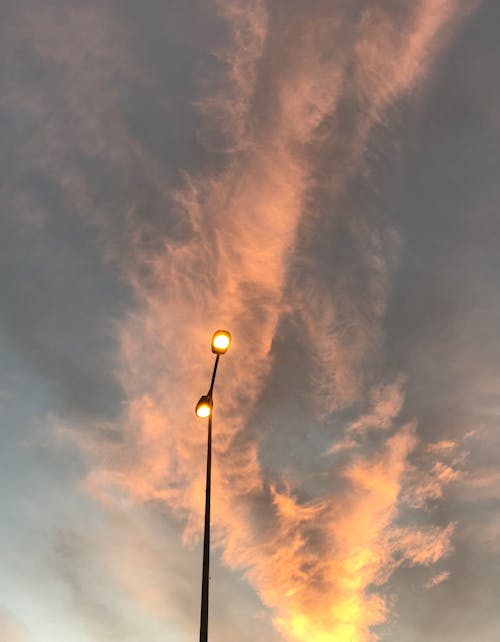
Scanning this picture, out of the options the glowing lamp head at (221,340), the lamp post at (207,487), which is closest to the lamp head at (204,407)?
the lamp post at (207,487)

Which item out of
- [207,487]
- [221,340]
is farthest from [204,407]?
[207,487]

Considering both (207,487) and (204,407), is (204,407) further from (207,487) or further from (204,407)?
(207,487)

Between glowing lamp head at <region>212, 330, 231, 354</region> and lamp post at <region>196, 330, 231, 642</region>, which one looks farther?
glowing lamp head at <region>212, 330, 231, 354</region>

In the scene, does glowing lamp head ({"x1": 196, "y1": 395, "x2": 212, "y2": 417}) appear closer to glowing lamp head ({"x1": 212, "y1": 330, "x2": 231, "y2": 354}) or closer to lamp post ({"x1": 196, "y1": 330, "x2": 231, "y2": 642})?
lamp post ({"x1": 196, "y1": 330, "x2": 231, "y2": 642})

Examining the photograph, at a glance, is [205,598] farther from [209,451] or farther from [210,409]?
[210,409]

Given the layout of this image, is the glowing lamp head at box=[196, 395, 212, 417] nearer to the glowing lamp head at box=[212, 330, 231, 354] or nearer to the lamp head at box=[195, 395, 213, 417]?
the lamp head at box=[195, 395, 213, 417]

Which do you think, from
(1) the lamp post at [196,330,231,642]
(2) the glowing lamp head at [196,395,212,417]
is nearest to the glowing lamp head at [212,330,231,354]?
(1) the lamp post at [196,330,231,642]

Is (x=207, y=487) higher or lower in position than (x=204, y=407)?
lower

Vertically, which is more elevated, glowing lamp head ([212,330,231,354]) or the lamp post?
glowing lamp head ([212,330,231,354])

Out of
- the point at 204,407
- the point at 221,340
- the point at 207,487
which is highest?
the point at 221,340

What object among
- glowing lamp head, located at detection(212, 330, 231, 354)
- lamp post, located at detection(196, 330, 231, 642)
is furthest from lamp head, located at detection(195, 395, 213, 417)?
glowing lamp head, located at detection(212, 330, 231, 354)

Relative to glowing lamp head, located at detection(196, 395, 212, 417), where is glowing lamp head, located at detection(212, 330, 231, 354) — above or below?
above

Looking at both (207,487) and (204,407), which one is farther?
(204,407)

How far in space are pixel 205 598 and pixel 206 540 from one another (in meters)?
1.37
